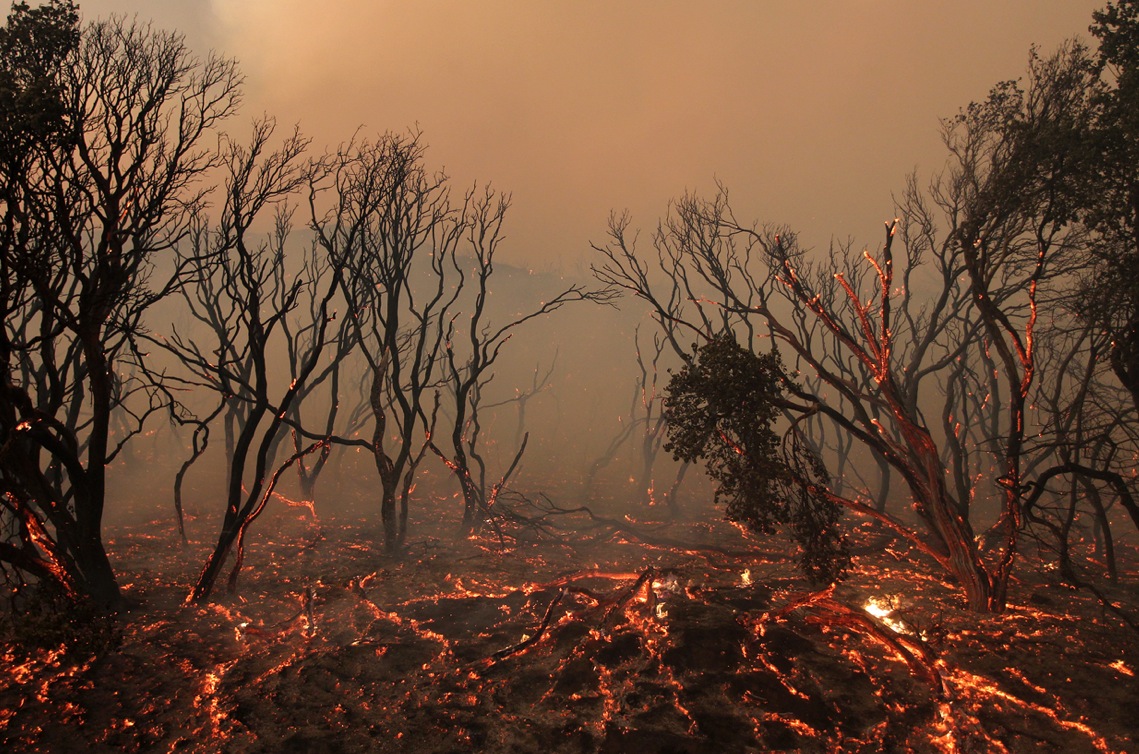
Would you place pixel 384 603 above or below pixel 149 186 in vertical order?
below

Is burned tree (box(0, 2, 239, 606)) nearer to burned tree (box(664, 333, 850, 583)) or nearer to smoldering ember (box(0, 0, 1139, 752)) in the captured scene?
smoldering ember (box(0, 0, 1139, 752))

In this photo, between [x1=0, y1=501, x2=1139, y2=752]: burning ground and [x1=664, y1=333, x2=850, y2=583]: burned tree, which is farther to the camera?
[x1=664, y1=333, x2=850, y2=583]: burned tree

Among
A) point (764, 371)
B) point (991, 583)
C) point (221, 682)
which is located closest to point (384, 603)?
point (221, 682)

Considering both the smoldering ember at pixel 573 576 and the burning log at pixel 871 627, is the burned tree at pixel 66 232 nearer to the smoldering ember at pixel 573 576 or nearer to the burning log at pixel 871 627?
the smoldering ember at pixel 573 576

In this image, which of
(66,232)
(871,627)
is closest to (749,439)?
(871,627)

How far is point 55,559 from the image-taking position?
7027 millimetres

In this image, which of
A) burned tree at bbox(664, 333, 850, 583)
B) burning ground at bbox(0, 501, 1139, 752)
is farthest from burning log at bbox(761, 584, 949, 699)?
burned tree at bbox(664, 333, 850, 583)

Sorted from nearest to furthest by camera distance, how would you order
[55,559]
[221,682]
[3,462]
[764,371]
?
1. [3,462]
2. [221,682]
3. [55,559]
4. [764,371]

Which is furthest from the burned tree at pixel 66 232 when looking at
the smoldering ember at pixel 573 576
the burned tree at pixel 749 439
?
the burned tree at pixel 749 439

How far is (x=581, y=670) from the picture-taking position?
23.2 ft

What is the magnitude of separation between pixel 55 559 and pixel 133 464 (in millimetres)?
19344

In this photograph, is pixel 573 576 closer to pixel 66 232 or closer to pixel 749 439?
pixel 749 439

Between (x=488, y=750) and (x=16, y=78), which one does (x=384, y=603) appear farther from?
(x=16, y=78)

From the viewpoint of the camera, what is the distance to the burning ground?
5.71 metres
